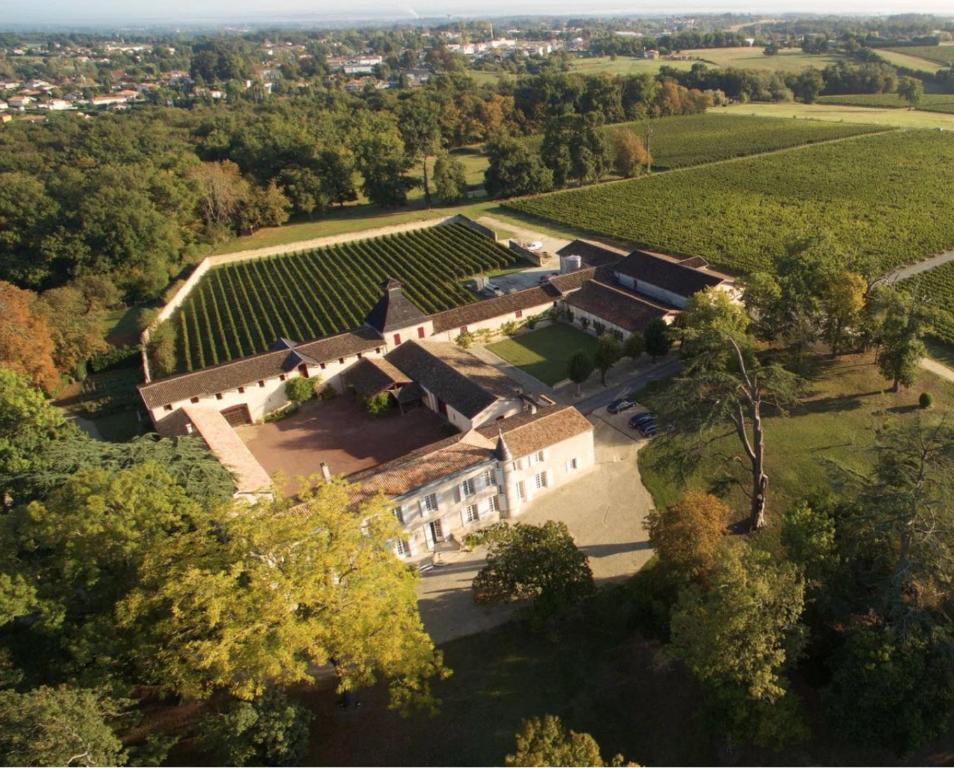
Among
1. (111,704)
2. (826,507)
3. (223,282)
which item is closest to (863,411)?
(826,507)

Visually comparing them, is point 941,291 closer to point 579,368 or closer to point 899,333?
point 899,333

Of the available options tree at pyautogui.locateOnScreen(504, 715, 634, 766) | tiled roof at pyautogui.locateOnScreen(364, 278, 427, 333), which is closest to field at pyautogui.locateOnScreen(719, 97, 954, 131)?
tiled roof at pyautogui.locateOnScreen(364, 278, 427, 333)

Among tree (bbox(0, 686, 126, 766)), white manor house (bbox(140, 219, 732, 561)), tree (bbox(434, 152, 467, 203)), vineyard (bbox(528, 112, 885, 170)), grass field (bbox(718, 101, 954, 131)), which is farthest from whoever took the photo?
grass field (bbox(718, 101, 954, 131))

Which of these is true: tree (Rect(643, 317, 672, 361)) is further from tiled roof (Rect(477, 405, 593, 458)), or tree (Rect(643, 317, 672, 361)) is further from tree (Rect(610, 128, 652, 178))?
tree (Rect(610, 128, 652, 178))

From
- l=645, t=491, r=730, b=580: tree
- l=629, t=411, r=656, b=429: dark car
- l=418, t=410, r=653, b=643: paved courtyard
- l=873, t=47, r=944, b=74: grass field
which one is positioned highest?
l=873, t=47, r=944, b=74: grass field

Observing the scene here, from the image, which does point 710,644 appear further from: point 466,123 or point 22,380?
point 466,123
